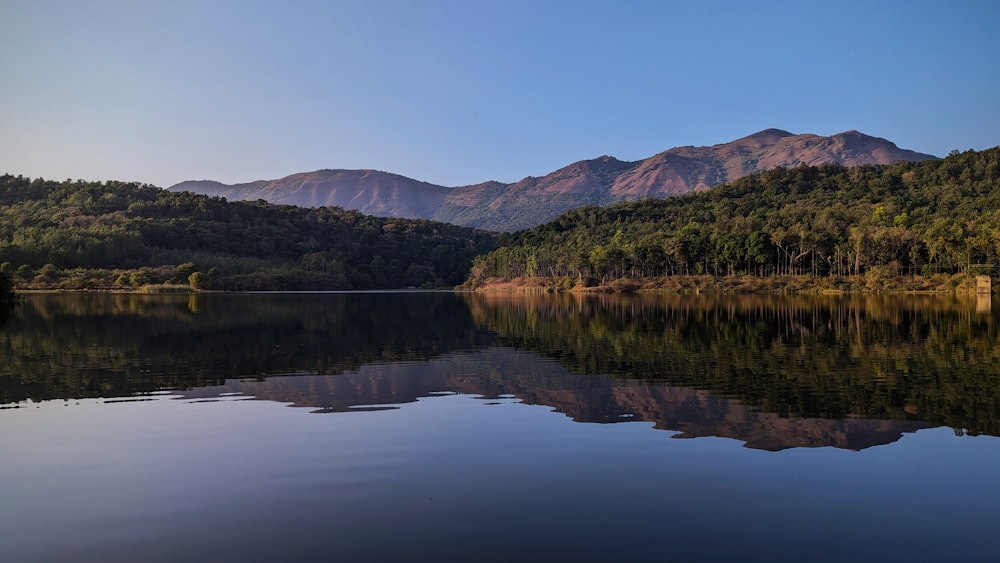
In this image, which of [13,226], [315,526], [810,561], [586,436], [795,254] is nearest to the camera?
[810,561]

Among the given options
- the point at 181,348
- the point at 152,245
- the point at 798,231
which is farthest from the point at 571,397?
the point at 152,245

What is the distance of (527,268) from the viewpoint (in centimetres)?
15925

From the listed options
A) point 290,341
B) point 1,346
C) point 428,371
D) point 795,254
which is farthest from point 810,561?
point 795,254

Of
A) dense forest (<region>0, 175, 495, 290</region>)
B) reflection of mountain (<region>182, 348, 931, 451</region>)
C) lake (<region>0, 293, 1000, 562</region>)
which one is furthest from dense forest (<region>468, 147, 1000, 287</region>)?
reflection of mountain (<region>182, 348, 931, 451</region>)

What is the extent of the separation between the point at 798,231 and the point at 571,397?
369 feet

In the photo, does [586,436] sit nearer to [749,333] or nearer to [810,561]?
[810,561]

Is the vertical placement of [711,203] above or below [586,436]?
above

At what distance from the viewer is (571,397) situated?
60.9ft

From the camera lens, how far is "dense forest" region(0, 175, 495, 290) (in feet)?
420

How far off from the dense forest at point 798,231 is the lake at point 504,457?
89.0 metres

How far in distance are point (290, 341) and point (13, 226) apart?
142806mm

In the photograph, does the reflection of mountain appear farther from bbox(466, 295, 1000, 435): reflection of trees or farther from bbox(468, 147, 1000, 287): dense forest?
bbox(468, 147, 1000, 287): dense forest

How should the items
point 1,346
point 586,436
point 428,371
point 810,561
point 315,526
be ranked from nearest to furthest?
point 810,561 → point 315,526 → point 586,436 → point 428,371 → point 1,346

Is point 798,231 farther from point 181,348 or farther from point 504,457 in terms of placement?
point 504,457
